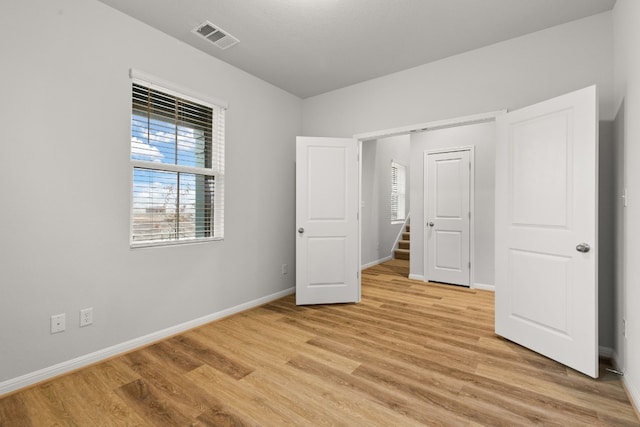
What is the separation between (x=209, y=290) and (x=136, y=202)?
3.70 ft

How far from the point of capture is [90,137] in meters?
2.30

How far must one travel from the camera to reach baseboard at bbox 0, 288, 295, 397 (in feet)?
6.44

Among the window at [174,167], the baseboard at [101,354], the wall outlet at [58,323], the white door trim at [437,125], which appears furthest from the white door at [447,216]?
the wall outlet at [58,323]

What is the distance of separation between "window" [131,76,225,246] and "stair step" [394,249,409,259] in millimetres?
4572

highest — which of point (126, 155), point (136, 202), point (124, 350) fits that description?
point (126, 155)

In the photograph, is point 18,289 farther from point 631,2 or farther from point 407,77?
point 631,2

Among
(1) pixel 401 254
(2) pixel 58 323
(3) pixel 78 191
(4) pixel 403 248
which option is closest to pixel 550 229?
(3) pixel 78 191

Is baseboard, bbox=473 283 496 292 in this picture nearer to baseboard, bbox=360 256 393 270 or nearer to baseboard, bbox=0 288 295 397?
baseboard, bbox=360 256 393 270

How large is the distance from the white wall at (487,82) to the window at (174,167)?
1694mm

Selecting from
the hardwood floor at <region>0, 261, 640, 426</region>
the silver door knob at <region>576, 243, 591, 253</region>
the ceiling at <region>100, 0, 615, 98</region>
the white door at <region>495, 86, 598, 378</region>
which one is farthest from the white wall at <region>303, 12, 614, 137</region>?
the hardwood floor at <region>0, 261, 640, 426</region>

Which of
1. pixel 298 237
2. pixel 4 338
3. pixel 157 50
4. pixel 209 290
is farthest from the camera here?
pixel 298 237

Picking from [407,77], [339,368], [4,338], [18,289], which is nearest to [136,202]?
[18,289]

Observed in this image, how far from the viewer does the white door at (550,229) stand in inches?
82.0

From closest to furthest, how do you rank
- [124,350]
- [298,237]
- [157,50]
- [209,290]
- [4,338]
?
[4,338] < [124,350] < [157,50] < [209,290] < [298,237]
